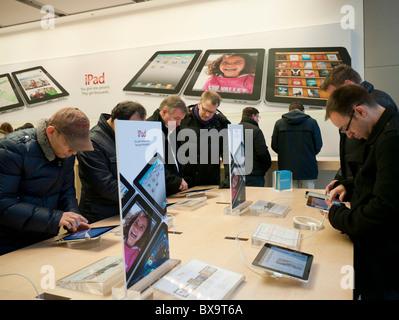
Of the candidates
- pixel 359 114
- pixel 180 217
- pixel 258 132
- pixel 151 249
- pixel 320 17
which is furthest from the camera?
pixel 320 17

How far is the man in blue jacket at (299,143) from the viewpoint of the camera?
403 cm

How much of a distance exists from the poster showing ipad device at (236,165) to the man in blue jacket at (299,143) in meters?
2.03

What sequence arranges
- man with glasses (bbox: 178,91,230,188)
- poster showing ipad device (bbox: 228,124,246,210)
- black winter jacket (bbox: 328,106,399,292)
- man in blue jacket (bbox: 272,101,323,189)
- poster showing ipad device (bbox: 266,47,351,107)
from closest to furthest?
1. black winter jacket (bbox: 328,106,399,292)
2. poster showing ipad device (bbox: 228,124,246,210)
3. man with glasses (bbox: 178,91,230,188)
4. man in blue jacket (bbox: 272,101,323,189)
5. poster showing ipad device (bbox: 266,47,351,107)

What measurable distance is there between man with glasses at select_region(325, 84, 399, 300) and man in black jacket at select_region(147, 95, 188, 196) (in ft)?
4.74

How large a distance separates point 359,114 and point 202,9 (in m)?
4.73

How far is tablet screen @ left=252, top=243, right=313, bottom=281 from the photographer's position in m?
1.12

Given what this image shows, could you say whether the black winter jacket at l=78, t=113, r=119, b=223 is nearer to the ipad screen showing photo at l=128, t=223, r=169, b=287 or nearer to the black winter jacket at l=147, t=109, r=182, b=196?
the black winter jacket at l=147, t=109, r=182, b=196

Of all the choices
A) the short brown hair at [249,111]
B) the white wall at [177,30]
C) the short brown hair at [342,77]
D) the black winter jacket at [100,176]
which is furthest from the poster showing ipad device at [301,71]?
the black winter jacket at [100,176]

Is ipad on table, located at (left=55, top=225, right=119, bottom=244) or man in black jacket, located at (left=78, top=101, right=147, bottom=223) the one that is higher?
man in black jacket, located at (left=78, top=101, right=147, bottom=223)

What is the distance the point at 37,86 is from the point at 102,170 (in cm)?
558

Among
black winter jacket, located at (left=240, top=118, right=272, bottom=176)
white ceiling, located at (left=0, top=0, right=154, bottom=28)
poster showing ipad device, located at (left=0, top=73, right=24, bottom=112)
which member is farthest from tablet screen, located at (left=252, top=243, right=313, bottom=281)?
poster showing ipad device, located at (left=0, top=73, right=24, bottom=112)

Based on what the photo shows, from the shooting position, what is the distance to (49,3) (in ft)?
18.5

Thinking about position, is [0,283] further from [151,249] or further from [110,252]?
[151,249]
